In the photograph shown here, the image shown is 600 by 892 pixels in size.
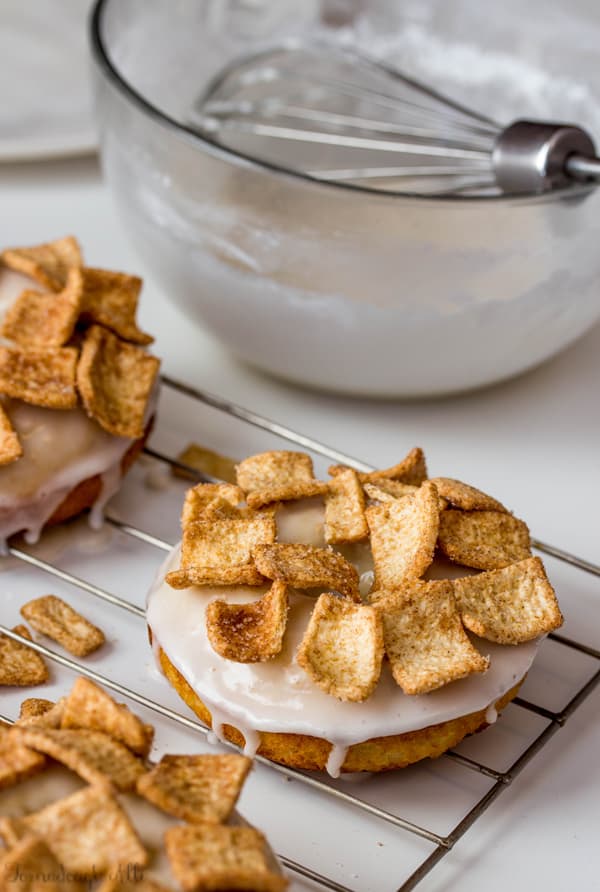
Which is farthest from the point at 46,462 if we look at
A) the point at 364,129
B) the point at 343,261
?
the point at 364,129

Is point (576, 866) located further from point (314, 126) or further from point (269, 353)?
point (314, 126)

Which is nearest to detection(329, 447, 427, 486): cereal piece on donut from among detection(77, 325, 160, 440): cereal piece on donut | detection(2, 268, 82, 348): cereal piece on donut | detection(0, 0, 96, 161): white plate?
detection(77, 325, 160, 440): cereal piece on donut

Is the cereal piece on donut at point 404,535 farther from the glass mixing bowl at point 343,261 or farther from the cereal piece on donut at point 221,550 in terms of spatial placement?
the glass mixing bowl at point 343,261

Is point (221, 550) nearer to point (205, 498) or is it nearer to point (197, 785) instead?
point (205, 498)

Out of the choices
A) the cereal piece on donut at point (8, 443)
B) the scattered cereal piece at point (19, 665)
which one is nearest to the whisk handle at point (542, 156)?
the cereal piece on donut at point (8, 443)

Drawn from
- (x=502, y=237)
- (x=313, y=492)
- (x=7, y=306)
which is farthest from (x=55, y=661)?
(x=502, y=237)
